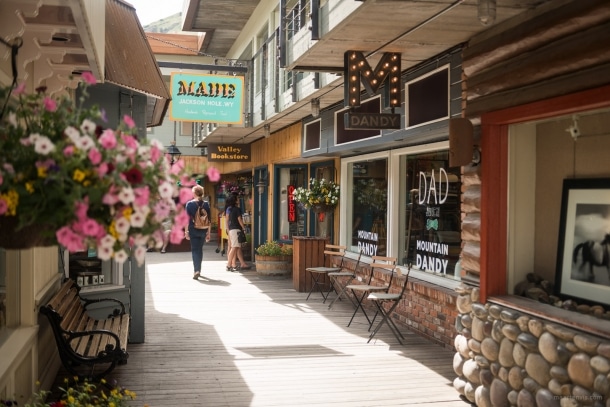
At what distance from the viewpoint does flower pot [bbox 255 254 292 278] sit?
546 inches

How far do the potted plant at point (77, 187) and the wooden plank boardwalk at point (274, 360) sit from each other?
3710 millimetres

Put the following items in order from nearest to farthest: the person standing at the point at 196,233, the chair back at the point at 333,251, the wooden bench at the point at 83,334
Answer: the wooden bench at the point at 83,334 → the chair back at the point at 333,251 → the person standing at the point at 196,233

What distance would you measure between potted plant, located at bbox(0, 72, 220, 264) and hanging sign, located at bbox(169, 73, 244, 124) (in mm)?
10049

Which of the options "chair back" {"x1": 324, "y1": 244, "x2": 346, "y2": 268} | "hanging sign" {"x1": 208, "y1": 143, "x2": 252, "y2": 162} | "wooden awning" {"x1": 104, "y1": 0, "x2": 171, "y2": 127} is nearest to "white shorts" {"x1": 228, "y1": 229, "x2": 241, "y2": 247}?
"hanging sign" {"x1": 208, "y1": 143, "x2": 252, "y2": 162}

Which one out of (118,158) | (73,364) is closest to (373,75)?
(73,364)

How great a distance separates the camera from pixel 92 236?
2.07 metres

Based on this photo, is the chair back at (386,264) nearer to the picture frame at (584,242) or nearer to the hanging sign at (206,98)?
the picture frame at (584,242)

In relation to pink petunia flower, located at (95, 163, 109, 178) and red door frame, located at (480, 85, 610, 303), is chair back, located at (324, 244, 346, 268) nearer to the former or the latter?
red door frame, located at (480, 85, 610, 303)

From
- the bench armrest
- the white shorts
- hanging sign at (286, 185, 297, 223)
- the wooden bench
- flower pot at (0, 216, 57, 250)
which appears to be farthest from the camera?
the white shorts

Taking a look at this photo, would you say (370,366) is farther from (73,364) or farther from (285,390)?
(73,364)

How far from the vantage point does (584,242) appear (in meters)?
5.07

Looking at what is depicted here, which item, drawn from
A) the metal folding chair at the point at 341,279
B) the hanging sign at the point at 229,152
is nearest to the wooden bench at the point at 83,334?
the metal folding chair at the point at 341,279

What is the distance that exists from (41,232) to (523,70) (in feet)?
12.9

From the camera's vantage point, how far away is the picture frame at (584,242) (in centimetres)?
486
